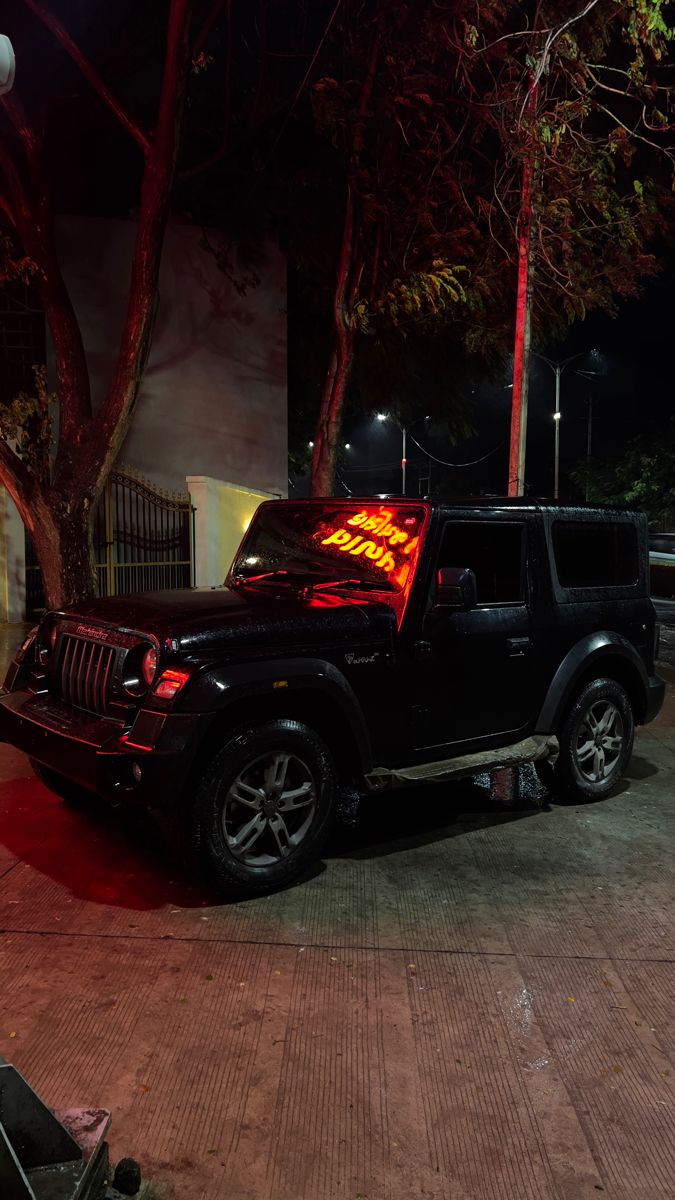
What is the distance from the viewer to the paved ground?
2658mm

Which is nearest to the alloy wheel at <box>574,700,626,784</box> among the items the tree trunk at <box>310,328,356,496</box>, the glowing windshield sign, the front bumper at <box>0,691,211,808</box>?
the glowing windshield sign

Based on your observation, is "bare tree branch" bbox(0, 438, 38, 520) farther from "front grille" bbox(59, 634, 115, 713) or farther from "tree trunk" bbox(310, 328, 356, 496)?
"front grille" bbox(59, 634, 115, 713)

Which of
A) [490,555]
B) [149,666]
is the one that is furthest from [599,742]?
[149,666]

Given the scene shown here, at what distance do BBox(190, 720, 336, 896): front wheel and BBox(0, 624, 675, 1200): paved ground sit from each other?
17cm

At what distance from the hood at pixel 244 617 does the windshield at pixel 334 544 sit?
0.23 meters

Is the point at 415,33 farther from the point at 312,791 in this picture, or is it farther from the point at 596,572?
the point at 312,791

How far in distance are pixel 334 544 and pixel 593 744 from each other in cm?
221

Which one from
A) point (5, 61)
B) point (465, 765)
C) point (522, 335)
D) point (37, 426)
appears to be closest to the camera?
point (5, 61)

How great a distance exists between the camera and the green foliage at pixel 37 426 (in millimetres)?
10555

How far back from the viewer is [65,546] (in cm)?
1102

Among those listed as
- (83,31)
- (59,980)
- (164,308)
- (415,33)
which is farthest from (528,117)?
(59,980)

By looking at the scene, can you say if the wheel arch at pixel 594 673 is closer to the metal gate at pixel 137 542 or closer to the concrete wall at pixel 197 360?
the metal gate at pixel 137 542

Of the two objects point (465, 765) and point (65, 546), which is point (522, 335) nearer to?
point (65, 546)

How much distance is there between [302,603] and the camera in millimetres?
4809
